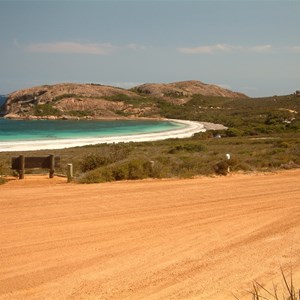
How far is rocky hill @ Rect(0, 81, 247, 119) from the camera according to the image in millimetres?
136875

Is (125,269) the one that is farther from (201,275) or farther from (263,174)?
(263,174)

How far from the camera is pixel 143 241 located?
319 inches

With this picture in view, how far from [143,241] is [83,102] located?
462 feet

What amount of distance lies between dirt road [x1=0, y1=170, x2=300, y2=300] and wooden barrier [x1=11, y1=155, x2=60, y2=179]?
2.71m

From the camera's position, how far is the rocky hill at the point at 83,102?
5389 inches

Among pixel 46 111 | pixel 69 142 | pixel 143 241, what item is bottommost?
pixel 69 142

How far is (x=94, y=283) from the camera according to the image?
6309 mm

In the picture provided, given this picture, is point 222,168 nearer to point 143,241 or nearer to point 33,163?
point 33,163

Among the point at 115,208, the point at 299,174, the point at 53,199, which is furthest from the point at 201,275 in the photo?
the point at 299,174

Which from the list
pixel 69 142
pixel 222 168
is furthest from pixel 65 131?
pixel 222 168

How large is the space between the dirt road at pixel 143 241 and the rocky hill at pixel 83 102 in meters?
122

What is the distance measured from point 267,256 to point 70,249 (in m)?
3.41

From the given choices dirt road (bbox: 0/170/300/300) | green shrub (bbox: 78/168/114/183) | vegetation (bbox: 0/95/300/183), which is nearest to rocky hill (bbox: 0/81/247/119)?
vegetation (bbox: 0/95/300/183)

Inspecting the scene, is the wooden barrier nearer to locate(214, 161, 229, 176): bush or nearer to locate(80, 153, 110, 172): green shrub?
locate(80, 153, 110, 172): green shrub
